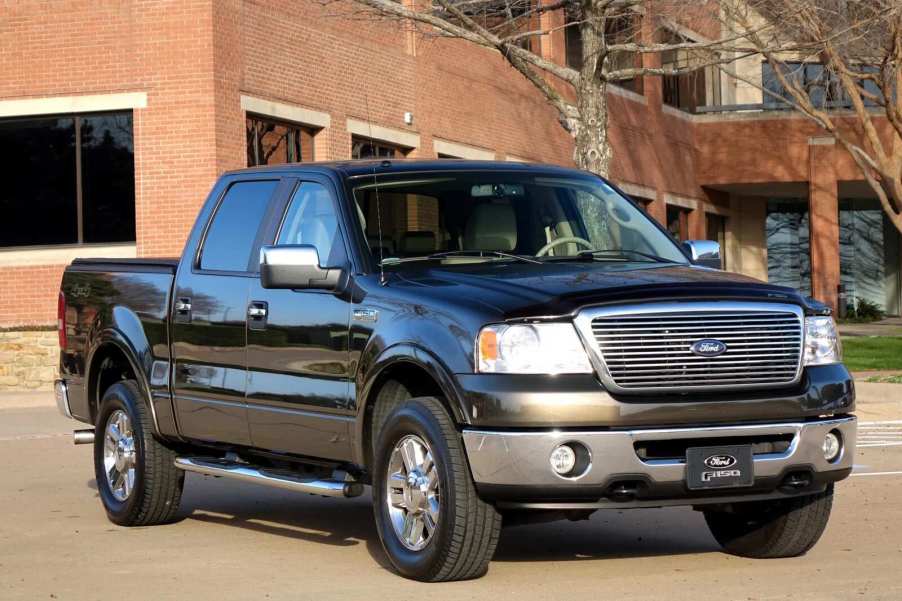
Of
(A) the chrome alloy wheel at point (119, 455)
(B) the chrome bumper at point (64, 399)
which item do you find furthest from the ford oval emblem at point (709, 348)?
(B) the chrome bumper at point (64, 399)

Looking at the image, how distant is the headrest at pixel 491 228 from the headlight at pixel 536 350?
A: 1.47 meters

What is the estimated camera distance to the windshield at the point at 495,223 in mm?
8484

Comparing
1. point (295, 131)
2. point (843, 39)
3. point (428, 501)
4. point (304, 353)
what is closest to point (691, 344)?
point (428, 501)

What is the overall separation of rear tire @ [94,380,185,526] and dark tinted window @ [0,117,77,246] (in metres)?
15.3

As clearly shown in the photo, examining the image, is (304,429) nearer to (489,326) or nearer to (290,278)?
(290,278)

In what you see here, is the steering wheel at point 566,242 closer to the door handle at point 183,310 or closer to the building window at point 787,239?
the door handle at point 183,310

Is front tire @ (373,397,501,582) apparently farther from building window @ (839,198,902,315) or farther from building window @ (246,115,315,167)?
building window @ (839,198,902,315)

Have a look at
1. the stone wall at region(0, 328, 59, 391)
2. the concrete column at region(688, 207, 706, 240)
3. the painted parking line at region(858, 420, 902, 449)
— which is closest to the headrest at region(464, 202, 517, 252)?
the painted parking line at region(858, 420, 902, 449)

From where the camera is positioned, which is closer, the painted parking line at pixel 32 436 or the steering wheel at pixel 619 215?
the steering wheel at pixel 619 215

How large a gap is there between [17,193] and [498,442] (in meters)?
19.6

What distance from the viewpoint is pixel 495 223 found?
8.67 meters

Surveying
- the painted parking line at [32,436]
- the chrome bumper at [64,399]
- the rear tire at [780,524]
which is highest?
the chrome bumper at [64,399]

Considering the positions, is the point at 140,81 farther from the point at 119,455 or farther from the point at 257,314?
the point at 257,314

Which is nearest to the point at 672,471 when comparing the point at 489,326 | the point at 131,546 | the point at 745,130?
the point at 489,326
